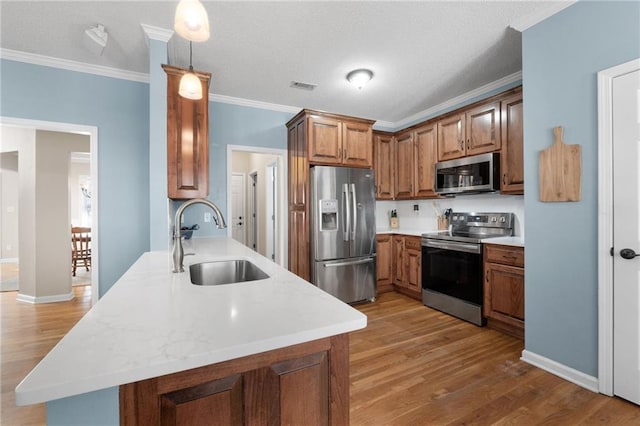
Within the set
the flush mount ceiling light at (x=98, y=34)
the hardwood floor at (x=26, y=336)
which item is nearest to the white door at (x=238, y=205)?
the hardwood floor at (x=26, y=336)

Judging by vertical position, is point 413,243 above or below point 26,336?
above

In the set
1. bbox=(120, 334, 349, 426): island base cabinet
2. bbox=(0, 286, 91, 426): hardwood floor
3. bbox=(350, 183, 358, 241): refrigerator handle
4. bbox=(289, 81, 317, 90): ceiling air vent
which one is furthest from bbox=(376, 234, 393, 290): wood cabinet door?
bbox=(0, 286, 91, 426): hardwood floor

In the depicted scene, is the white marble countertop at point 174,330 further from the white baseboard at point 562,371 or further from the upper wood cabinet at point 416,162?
the upper wood cabinet at point 416,162

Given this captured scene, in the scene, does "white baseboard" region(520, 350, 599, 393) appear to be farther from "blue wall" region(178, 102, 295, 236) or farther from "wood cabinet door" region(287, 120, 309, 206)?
"blue wall" region(178, 102, 295, 236)

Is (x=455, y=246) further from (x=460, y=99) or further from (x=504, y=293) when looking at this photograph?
(x=460, y=99)

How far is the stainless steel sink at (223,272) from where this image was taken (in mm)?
1773

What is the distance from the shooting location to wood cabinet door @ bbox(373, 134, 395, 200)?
14.4 feet

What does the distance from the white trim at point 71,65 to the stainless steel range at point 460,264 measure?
3.82m

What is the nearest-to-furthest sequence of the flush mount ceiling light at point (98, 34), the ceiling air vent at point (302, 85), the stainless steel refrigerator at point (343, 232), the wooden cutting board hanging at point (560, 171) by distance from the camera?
1. the wooden cutting board hanging at point (560, 171)
2. the flush mount ceiling light at point (98, 34)
3. the ceiling air vent at point (302, 85)
4. the stainless steel refrigerator at point (343, 232)

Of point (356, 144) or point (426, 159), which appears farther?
point (426, 159)

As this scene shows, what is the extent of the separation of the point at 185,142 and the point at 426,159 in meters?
3.00

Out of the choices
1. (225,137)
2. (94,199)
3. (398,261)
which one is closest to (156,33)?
(225,137)

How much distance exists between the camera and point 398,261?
4.15 m

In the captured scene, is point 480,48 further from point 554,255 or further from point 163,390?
point 163,390
